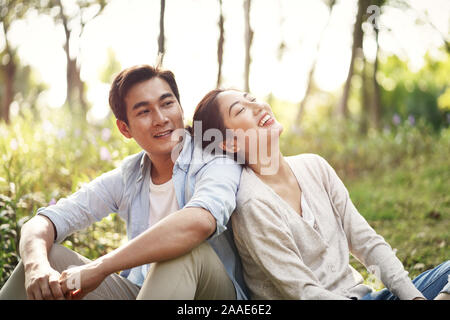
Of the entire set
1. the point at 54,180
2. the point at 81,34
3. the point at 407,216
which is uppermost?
the point at 81,34

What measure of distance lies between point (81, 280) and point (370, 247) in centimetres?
103

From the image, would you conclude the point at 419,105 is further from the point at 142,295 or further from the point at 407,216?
the point at 142,295

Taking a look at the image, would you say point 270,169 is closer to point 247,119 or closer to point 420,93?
point 247,119

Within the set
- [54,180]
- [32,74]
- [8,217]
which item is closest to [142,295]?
[8,217]

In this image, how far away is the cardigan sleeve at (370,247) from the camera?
5.36 feet

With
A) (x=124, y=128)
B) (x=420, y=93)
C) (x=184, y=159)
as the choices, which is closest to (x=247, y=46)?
(x=124, y=128)

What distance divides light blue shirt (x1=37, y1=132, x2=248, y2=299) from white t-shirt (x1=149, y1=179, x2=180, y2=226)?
0.02 m

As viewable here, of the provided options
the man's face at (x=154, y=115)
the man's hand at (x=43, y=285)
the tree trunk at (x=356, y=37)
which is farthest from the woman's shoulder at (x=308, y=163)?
the tree trunk at (x=356, y=37)

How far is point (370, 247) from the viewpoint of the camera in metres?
1.74

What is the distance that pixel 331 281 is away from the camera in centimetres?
163

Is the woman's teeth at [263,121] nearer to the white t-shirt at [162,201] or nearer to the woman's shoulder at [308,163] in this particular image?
the woman's shoulder at [308,163]

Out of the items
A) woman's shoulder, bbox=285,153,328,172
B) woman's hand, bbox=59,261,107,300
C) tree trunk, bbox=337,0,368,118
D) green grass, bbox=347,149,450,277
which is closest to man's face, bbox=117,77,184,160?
woman's shoulder, bbox=285,153,328,172

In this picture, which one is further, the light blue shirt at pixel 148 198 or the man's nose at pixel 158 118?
the man's nose at pixel 158 118
